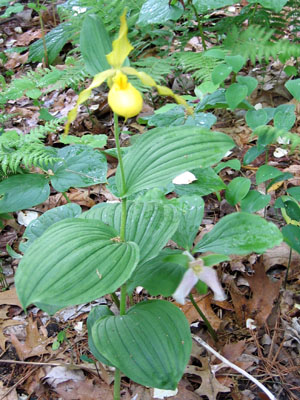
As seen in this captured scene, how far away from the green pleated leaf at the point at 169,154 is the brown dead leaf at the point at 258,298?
2.39 ft

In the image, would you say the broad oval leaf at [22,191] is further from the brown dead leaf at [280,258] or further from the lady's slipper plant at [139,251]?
the brown dead leaf at [280,258]

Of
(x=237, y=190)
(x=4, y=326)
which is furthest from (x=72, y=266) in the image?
(x=4, y=326)

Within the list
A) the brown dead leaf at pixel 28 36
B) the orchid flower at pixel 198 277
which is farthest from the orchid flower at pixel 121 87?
the brown dead leaf at pixel 28 36

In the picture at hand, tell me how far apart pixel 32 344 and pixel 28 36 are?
127 inches

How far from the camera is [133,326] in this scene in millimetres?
1155

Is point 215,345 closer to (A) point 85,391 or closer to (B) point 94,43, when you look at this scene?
(A) point 85,391

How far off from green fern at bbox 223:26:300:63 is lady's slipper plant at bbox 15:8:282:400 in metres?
1.26

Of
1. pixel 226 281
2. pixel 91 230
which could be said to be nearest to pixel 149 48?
pixel 226 281

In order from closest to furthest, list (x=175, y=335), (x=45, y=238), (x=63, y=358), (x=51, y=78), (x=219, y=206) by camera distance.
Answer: (x=45, y=238)
(x=175, y=335)
(x=63, y=358)
(x=219, y=206)
(x=51, y=78)

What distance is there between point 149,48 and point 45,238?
2.46 metres

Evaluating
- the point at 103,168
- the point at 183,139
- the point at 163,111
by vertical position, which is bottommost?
the point at 103,168

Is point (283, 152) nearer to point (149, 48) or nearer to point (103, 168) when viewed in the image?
point (103, 168)

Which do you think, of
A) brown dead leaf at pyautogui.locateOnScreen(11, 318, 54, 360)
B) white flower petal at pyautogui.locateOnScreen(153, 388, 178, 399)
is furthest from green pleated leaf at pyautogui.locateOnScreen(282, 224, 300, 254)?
brown dead leaf at pyautogui.locateOnScreen(11, 318, 54, 360)

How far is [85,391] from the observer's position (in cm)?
137
